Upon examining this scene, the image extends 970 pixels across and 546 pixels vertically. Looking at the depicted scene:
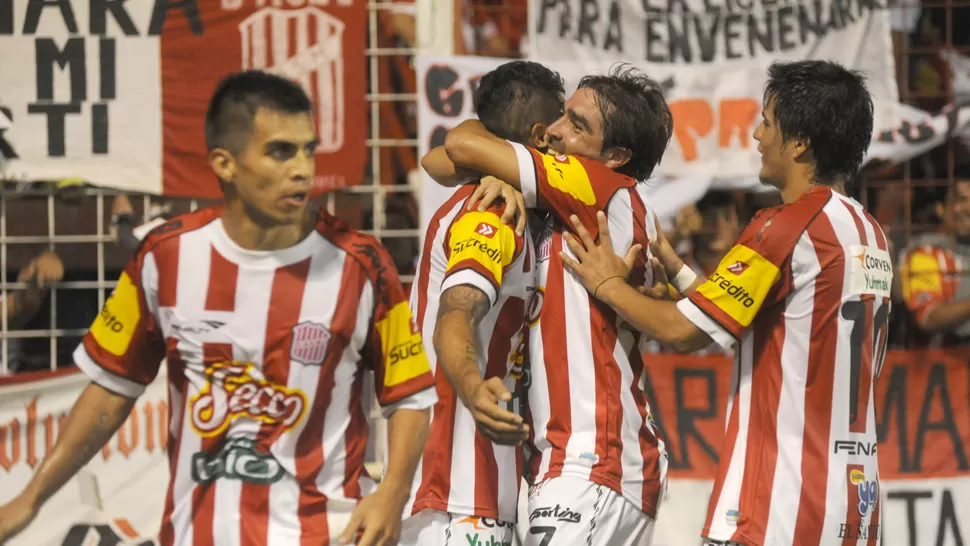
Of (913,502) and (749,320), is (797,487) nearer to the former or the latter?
(749,320)

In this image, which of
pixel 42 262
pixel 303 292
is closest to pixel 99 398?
pixel 303 292

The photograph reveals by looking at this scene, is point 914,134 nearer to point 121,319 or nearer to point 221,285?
point 221,285

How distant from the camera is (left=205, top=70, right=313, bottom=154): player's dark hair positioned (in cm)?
302

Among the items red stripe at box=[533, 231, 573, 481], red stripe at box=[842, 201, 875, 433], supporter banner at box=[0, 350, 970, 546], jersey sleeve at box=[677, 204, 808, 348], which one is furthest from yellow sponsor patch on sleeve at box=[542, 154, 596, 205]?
supporter banner at box=[0, 350, 970, 546]

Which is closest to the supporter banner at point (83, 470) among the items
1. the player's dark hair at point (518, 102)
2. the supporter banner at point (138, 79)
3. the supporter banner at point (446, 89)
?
the supporter banner at point (138, 79)

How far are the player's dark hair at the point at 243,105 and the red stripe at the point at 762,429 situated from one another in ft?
4.57

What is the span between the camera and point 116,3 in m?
6.29

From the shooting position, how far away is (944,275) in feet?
20.8

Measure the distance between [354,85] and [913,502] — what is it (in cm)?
339

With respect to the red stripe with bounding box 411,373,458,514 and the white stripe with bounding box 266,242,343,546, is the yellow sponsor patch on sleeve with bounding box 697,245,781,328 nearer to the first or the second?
the red stripe with bounding box 411,373,458,514

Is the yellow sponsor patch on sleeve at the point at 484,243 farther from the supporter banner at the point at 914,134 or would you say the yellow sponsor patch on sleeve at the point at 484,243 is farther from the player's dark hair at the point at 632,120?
the supporter banner at the point at 914,134

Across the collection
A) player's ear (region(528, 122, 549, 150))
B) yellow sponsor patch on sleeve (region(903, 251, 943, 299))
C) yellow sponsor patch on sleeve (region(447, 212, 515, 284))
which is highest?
player's ear (region(528, 122, 549, 150))

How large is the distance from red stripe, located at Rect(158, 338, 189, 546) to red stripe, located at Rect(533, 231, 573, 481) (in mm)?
935

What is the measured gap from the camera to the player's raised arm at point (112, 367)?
3.04 meters
